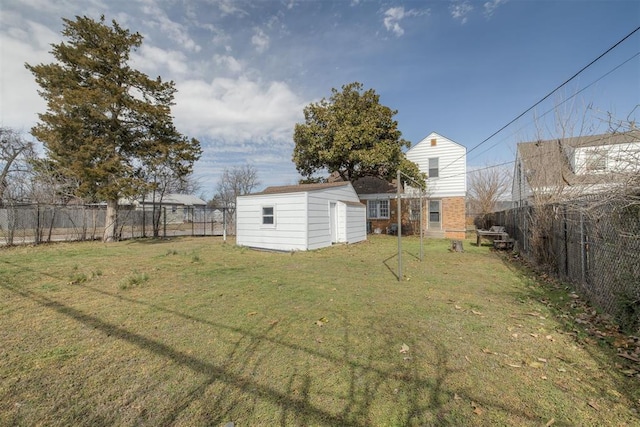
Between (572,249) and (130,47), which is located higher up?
(130,47)

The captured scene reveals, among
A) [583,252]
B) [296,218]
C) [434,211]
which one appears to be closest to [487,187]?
[434,211]

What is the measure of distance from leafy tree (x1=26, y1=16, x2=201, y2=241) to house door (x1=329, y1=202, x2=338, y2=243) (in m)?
8.72

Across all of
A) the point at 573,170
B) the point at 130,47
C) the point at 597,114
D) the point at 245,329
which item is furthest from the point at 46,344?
the point at 130,47

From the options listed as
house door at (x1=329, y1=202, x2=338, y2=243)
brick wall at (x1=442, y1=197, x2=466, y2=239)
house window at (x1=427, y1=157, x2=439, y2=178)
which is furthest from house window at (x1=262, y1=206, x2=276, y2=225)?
brick wall at (x1=442, y1=197, x2=466, y2=239)

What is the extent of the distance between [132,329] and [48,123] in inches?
578

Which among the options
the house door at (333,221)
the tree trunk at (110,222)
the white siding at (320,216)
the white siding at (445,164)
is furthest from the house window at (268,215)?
the white siding at (445,164)

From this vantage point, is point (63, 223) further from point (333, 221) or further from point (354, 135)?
point (354, 135)

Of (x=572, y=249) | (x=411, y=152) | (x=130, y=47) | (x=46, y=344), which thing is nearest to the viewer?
(x=46, y=344)

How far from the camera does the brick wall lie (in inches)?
701

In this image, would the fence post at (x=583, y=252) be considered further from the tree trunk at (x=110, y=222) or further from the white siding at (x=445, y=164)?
the tree trunk at (x=110, y=222)

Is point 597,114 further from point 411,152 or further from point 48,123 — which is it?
point 48,123

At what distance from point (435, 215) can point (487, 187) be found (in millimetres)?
10135

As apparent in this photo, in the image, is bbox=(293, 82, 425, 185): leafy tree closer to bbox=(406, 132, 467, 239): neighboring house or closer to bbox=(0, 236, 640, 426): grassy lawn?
bbox=(406, 132, 467, 239): neighboring house

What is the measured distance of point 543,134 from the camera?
834 centimetres
